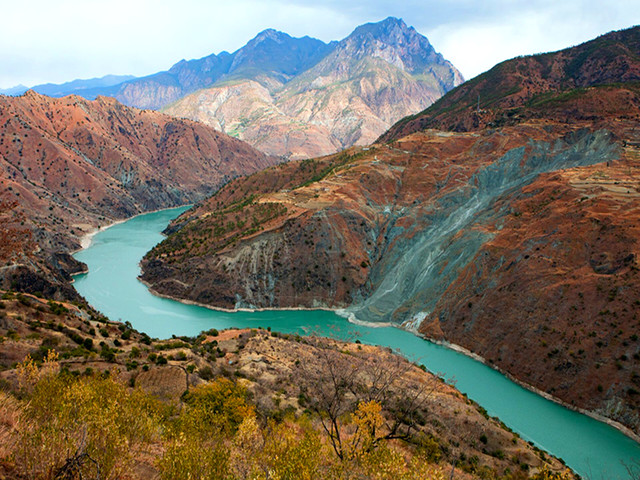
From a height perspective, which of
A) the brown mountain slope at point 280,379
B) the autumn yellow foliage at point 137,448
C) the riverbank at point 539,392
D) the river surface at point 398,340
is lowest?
the river surface at point 398,340

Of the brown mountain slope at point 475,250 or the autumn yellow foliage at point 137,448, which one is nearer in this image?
the autumn yellow foliage at point 137,448

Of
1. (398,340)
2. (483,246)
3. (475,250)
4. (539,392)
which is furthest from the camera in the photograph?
(475,250)

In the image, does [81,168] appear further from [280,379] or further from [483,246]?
[280,379]

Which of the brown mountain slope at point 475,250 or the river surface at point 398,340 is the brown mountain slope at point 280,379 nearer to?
the river surface at point 398,340

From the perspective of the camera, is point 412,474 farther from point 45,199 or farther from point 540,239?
point 45,199

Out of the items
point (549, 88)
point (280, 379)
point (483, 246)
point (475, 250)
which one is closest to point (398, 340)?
point (475, 250)

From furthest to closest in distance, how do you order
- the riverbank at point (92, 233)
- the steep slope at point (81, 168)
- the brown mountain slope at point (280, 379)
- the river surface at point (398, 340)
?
the steep slope at point (81, 168), the riverbank at point (92, 233), the river surface at point (398, 340), the brown mountain slope at point (280, 379)

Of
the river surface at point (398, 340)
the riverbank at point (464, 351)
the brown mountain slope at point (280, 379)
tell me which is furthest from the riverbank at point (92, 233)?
the brown mountain slope at point (280, 379)
